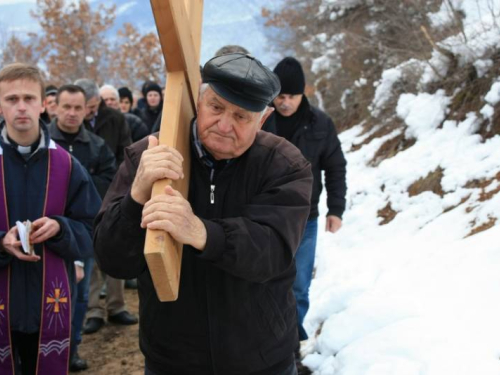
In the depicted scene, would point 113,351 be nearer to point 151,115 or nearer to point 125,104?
point 151,115

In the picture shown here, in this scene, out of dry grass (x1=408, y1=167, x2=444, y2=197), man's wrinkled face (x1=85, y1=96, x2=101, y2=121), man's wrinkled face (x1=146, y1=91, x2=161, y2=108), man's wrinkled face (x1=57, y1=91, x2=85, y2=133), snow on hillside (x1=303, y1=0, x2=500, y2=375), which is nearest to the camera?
snow on hillside (x1=303, y1=0, x2=500, y2=375)

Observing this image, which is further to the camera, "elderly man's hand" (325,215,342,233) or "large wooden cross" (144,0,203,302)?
"elderly man's hand" (325,215,342,233)

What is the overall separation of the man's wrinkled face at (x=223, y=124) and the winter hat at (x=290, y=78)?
216cm

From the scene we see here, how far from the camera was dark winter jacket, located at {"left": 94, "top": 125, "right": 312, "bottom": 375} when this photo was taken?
193 cm

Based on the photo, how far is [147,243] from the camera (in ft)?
4.86

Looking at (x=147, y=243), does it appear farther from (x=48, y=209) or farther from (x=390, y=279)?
(x=390, y=279)

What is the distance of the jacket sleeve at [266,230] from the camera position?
1743mm

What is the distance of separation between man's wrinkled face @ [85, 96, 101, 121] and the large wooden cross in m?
3.63

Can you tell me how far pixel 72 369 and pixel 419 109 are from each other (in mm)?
5775

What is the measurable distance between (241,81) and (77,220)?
1644 mm

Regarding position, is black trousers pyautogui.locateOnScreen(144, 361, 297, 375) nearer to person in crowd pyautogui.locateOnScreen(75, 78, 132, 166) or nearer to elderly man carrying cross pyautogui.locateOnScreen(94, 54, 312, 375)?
elderly man carrying cross pyautogui.locateOnScreen(94, 54, 312, 375)

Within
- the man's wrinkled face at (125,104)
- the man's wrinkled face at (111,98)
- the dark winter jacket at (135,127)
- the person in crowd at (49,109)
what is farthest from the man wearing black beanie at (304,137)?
the man's wrinkled face at (125,104)

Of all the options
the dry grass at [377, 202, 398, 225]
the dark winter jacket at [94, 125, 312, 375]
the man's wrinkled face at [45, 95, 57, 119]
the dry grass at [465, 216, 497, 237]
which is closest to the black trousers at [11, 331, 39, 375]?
the dark winter jacket at [94, 125, 312, 375]

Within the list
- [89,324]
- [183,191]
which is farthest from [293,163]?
[89,324]
